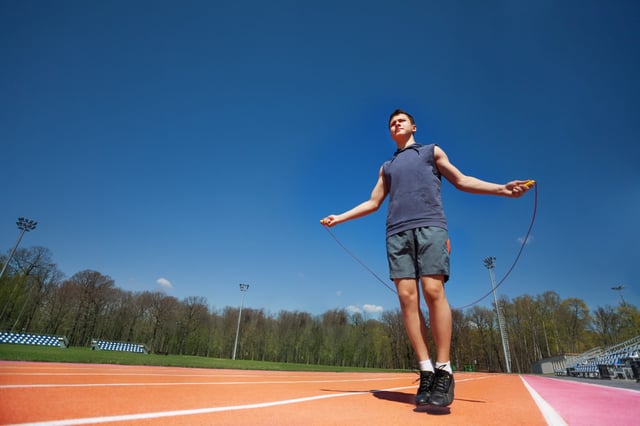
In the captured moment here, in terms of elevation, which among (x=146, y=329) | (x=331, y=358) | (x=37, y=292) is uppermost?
(x=37, y=292)

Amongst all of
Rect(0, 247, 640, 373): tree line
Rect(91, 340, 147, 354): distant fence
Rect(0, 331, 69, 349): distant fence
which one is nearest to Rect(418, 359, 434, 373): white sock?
Rect(0, 331, 69, 349): distant fence

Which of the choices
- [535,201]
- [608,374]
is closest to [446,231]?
[535,201]

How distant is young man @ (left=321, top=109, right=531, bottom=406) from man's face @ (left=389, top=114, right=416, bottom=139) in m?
0.18

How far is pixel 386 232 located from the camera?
261 centimetres

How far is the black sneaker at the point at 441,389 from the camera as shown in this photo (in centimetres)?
188

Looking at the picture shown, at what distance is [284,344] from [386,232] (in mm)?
68193

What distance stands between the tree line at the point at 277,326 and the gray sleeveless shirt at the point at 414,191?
5726 cm

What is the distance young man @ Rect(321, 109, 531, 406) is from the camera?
2.15 metres

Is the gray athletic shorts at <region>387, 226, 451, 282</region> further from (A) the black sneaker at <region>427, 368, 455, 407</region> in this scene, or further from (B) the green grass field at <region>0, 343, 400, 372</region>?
(B) the green grass field at <region>0, 343, 400, 372</region>

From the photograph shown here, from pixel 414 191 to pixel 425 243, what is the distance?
506 millimetres

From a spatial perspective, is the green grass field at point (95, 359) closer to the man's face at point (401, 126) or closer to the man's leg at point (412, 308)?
the man's leg at point (412, 308)

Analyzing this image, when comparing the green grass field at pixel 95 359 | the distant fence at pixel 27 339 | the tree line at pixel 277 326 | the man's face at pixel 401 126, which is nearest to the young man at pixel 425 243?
the man's face at pixel 401 126

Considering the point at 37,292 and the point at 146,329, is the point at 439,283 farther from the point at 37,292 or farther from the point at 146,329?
the point at 146,329

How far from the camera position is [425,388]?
6.83ft
